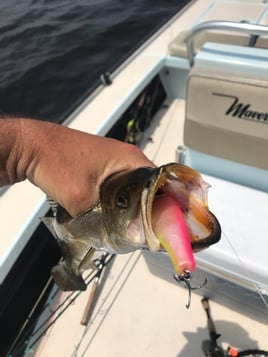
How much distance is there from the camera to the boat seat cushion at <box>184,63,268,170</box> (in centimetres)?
243

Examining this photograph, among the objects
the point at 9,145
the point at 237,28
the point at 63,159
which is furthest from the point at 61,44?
the point at 63,159

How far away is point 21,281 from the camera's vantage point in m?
2.61

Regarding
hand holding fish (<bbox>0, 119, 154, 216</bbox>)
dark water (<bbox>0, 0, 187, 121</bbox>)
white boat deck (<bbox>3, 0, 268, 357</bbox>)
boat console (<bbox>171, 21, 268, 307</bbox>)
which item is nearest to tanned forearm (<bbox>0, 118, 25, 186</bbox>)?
hand holding fish (<bbox>0, 119, 154, 216</bbox>)

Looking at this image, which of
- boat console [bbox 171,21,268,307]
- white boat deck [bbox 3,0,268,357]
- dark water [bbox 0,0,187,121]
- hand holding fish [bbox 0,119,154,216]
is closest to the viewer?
hand holding fish [bbox 0,119,154,216]

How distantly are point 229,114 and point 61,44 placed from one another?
6.58 metres

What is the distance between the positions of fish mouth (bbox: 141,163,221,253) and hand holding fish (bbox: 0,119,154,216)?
0.74ft

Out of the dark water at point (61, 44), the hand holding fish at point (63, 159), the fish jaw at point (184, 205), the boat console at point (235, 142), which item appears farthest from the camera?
the dark water at point (61, 44)

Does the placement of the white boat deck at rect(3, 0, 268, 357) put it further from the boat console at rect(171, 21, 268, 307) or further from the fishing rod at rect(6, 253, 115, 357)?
the boat console at rect(171, 21, 268, 307)

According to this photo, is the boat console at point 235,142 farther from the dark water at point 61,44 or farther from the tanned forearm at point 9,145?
the dark water at point 61,44

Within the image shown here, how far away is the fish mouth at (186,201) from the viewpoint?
102 centimetres

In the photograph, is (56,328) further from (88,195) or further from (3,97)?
(3,97)

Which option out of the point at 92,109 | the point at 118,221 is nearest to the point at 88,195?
the point at 118,221

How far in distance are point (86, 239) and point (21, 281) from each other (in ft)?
4.53

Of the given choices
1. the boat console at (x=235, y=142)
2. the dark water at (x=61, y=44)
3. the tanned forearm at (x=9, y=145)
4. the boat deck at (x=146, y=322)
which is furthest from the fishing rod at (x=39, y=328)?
the dark water at (x=61, y=44)
